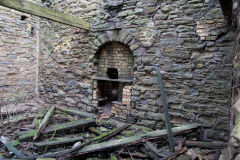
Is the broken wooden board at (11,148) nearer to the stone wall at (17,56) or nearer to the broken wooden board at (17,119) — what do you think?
the broken wooden board at (17,119)

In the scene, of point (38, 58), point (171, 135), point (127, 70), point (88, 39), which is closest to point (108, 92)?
point (127, 70)

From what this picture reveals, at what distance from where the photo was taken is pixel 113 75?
4645 millimetres

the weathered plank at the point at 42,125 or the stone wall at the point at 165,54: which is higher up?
the stone wall at the point at 165,54

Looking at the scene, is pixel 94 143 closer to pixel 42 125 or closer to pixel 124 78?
pixel 42 125

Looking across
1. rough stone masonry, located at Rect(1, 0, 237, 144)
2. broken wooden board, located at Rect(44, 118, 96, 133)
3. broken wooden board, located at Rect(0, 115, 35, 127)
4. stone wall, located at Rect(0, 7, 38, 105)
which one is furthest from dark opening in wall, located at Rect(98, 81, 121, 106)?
stone wall, located at Rect(0, 7, 38, 105)

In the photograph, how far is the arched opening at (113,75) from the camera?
409 centimetres

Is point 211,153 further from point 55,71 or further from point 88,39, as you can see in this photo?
point 55,71

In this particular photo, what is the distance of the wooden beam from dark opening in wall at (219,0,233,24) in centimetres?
295

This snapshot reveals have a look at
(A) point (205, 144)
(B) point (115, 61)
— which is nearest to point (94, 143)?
(A) point (205, 144)

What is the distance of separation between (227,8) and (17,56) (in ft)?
17.3

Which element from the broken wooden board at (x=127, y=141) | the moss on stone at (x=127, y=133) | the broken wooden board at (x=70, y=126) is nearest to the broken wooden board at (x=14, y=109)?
the broken wooden board at (x=70, y=126)

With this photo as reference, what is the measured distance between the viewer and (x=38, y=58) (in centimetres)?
560

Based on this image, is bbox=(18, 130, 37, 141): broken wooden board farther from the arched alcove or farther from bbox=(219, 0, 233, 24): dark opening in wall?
bbox=(219, 0, 233, 24): dark opening in wall

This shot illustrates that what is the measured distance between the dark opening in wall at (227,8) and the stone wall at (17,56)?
16.7 ft
